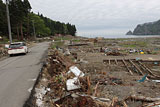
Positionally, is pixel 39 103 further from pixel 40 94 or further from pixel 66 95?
pixel 66 95

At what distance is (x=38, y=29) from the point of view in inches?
2712

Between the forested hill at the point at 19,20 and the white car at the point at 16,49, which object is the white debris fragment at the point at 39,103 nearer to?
Result: the white car at the point at 16,49

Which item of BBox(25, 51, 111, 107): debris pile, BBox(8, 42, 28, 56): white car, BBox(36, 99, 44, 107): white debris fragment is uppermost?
BBox(8, 42, 28, 56): white car

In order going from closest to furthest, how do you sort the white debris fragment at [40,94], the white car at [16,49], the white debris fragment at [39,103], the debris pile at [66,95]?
the debris pile at [66,95] → the white debris fragment at [39,103] → the white debris fragment at [40,94] → the white car at [16,49]

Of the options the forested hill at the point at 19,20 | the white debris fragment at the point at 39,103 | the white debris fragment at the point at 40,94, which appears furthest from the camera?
the forested hill at the point at 19,20

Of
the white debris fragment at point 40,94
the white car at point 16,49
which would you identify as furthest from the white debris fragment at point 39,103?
the white car at point 16,49

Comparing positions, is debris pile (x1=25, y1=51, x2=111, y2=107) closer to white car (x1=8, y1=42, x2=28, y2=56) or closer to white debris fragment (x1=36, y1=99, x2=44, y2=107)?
white debris fragment (x1=36, y1=99, x2=44, y2=107)

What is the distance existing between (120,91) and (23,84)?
4.49m

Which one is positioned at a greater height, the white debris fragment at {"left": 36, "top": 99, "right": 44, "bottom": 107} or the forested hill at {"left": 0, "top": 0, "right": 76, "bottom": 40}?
the forested hill at {"left": 0, "top": 0, "right": 76, "bottom": 40}

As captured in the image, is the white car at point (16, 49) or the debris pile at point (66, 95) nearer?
the debris pile at point (66, 95)

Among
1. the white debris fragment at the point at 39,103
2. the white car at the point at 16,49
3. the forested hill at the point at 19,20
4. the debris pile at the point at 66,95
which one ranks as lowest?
the white debris fragment at the point at 39,103

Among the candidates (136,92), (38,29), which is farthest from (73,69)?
A: (38,29)

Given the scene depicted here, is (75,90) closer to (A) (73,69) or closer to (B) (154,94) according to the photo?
(A) (73,69)

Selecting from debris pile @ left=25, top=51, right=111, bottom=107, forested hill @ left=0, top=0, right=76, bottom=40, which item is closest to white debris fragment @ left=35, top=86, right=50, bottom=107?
debris pile @ left=25, top=51, right=111, bottom=107
